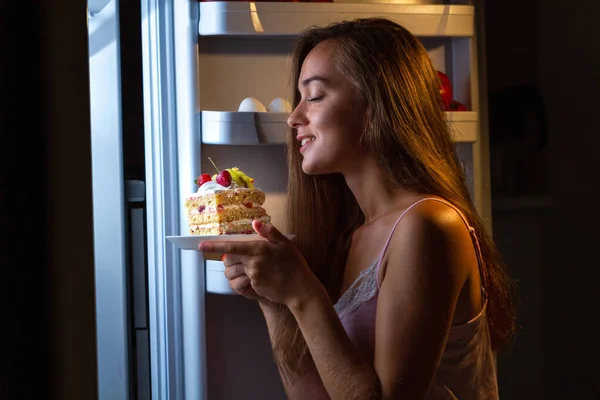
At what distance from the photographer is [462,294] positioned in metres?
0.97

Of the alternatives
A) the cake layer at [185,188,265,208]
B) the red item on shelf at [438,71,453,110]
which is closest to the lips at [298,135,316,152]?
the cake layer at [185,188,265,208]

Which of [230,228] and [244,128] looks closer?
[230,228]

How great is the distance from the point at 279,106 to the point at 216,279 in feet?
1.12

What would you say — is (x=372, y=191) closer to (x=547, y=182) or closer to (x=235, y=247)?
(x=235, y=247)

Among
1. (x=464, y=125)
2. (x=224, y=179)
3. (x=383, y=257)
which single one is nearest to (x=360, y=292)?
(x=383, y=257)

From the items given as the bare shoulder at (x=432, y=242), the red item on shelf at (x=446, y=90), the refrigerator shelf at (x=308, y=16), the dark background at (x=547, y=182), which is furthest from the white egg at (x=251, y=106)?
the dark background at (x=547, y=182)

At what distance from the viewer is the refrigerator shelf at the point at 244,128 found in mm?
1288

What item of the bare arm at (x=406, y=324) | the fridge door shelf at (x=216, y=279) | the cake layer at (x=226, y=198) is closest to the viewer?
the bare arm at (x=406, y=324)

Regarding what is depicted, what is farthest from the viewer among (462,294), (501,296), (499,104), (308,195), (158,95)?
(499,104)

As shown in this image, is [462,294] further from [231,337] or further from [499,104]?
[499,104]

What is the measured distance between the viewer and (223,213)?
1.12m

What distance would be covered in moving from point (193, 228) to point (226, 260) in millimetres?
159

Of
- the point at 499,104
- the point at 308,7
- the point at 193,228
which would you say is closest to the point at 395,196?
the point at 193,228

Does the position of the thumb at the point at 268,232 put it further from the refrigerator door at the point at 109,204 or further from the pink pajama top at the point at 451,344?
the refrigerator door at the point at 109,204
